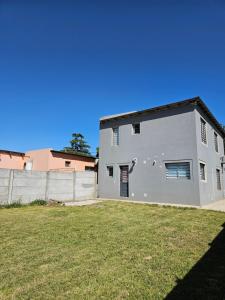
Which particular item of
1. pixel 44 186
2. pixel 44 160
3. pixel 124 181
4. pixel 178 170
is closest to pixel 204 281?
pixel 178 170

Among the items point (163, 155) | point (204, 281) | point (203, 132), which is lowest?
point (204, 281)

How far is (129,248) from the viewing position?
185 inches

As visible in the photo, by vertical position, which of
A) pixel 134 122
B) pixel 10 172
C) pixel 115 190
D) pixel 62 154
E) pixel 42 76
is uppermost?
pixel 42 76

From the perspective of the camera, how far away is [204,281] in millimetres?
3189

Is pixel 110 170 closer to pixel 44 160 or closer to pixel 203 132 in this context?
pixel 44 160

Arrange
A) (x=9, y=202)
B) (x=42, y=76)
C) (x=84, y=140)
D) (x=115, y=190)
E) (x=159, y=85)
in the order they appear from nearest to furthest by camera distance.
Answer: (x=9, y=202)
(x=42, y=76)
(x=159, y=85)
(x=115, y=190)
(x=84, y=140)

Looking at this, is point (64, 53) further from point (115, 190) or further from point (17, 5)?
point (115, 190)

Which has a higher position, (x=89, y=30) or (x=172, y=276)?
(x=89, y=30)

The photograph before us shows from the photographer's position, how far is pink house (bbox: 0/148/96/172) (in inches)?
731

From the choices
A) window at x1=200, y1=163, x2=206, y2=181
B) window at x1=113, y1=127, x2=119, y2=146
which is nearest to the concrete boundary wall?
Answer: window at x1=113, y1=127, x2=119, y2=146

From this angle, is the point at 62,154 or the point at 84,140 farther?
the point at 84,140

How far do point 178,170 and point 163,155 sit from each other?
1.39 meters

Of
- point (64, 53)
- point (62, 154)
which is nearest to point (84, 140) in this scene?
point (62, 154)

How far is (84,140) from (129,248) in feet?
159
